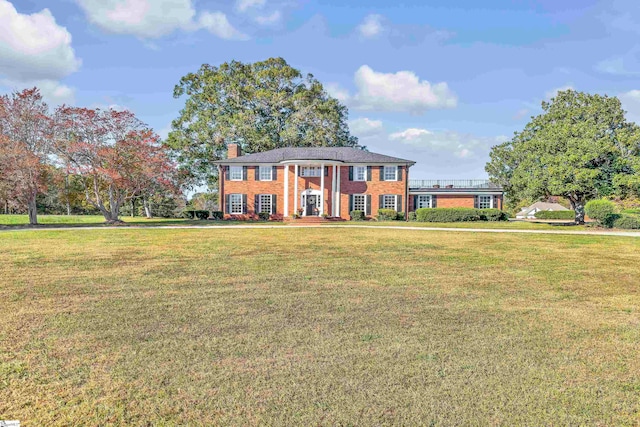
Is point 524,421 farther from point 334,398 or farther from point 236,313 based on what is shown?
point 236,313

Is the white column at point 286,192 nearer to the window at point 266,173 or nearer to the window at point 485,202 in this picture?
the window at point 266,173

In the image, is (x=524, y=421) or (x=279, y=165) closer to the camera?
(x=524, y=421)

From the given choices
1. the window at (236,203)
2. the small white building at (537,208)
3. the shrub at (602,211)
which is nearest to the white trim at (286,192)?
the window at (236,203)

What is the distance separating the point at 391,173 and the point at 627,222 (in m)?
15.3

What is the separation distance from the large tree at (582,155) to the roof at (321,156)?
8.81 metres

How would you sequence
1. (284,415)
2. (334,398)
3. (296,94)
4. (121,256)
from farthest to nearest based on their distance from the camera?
(296,94) → (121,256) → (334,398) → (284,415)

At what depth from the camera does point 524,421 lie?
310 cm

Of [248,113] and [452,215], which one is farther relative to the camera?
[248,113]

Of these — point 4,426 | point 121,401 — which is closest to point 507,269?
point 121,401

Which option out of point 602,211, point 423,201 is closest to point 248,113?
point 423,201

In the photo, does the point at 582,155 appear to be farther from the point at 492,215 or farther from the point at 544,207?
the point at 544,207

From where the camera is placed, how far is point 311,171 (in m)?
33.0

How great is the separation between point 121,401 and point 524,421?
3074 mm

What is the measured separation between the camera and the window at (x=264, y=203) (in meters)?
33.5
